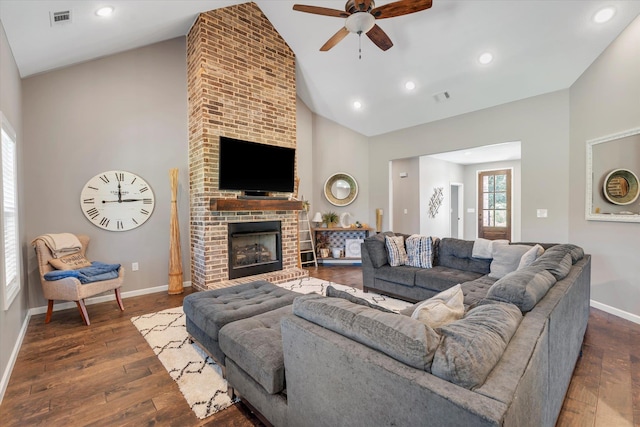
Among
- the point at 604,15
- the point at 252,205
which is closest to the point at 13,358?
the point at 252,205

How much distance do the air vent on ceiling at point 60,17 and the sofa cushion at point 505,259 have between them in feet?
15.9

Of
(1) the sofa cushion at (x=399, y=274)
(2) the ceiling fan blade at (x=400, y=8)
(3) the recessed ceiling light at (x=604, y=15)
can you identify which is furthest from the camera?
(1) the sofa cushion at (x=399, y=274)

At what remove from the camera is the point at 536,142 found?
423 centimetres

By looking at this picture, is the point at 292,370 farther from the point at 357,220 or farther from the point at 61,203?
the point at 357,220

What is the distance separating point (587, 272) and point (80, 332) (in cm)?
490

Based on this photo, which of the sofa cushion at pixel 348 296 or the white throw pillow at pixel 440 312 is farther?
the sofa cushion at pixel 348 296

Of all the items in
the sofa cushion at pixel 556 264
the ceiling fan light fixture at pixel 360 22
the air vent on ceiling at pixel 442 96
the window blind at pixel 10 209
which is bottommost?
the sofa cushion at pixel 556 264

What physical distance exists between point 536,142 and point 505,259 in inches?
79.8

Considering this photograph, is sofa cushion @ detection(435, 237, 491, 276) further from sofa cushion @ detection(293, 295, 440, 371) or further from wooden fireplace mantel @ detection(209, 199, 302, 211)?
sofa cushion @ detection(293, 295, 440, 371)

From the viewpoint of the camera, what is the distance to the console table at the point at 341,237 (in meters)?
6.18

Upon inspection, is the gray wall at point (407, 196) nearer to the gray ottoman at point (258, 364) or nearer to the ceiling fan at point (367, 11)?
the ceiling fan at point (367, 11)

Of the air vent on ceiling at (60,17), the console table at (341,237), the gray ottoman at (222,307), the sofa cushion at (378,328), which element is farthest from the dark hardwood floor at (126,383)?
the console table at (341,237)

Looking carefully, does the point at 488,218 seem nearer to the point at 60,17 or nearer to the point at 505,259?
the point at 505,259

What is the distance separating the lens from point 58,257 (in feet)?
11.2
